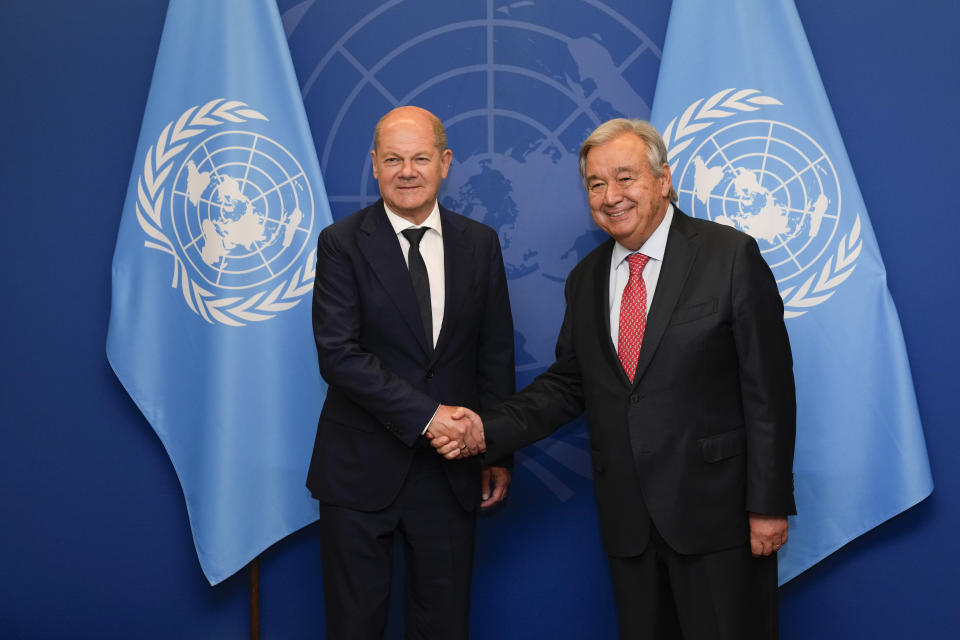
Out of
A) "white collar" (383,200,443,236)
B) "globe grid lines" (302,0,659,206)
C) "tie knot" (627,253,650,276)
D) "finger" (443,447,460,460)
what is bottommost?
"finger" (443,447,460,460)

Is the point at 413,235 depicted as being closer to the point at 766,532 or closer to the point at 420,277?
the point at 420,277

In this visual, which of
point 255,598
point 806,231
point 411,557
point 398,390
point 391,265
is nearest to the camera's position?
point 398,390

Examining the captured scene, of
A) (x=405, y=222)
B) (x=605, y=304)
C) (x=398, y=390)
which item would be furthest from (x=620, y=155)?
(x=398, y=390)

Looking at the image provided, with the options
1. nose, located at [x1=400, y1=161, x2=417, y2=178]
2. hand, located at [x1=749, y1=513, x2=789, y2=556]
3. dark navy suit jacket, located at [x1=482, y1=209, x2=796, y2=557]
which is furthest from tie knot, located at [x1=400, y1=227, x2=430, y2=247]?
hand, located at [x1=749, y1=513, x2=789, y2=556]

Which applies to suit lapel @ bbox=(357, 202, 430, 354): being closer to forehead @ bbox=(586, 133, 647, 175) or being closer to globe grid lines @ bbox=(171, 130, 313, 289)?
globe grid lines @ bbox=(171, 130, 313, 289)

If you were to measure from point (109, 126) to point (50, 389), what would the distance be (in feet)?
3.45

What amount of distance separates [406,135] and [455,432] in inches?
34.9

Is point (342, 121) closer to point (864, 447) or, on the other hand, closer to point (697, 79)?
point (697, 79)

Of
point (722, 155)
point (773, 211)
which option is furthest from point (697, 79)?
point (773, 211)

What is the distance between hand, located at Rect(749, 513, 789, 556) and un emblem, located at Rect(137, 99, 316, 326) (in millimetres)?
1634

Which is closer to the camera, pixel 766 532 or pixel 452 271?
pixel 766 532

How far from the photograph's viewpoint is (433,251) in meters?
2.31

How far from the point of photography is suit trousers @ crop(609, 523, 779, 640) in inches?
77.4

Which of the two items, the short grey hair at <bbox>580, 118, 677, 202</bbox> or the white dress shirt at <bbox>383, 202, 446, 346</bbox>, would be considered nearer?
the short grey hair at <bbox>580, 118, 677, 202</bbox>
